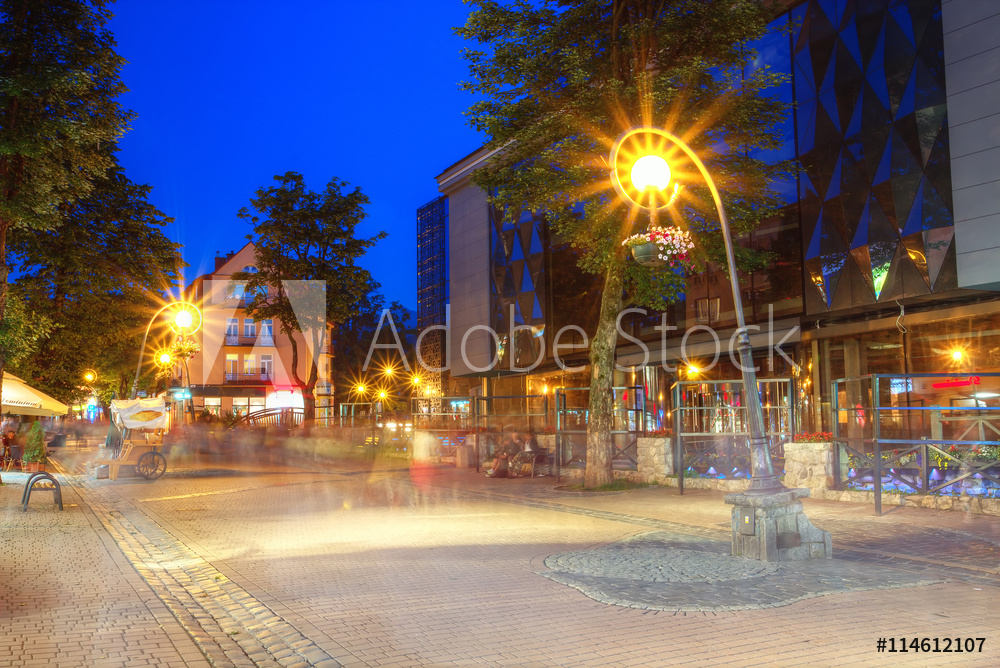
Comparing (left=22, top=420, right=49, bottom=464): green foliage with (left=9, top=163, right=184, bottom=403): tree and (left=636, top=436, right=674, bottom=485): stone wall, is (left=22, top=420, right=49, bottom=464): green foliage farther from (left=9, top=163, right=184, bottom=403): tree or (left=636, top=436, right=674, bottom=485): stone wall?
(left=636, top=436, right=674, bottom=485): stone wall

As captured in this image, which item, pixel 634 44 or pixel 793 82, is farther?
pixel 793 82

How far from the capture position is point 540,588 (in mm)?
7680

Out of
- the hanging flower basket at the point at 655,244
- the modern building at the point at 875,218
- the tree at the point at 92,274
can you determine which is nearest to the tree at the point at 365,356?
the tree at the point at 92,274

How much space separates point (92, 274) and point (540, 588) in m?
24.8

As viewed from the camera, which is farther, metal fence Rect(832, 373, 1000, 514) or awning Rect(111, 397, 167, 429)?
awning Rect(111, 397, 167, 429)

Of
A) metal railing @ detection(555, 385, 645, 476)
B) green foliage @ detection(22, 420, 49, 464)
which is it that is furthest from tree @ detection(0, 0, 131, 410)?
metal railing @ detection(555, 385, 645, 476)

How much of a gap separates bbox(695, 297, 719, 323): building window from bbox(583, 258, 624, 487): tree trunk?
1029cm

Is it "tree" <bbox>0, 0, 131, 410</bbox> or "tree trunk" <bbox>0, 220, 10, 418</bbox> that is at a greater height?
"tree" <bbox>0, 0, 131, 410</bbox>

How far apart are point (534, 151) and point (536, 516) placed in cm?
833

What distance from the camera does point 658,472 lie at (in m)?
18.2

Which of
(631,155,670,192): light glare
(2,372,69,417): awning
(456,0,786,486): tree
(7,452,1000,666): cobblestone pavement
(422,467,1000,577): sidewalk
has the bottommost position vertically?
(422,467,1000,577): sidewalk

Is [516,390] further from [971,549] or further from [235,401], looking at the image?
[235,401]

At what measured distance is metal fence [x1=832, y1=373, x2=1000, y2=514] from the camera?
12.7m

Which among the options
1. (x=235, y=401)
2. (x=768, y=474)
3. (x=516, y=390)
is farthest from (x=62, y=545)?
(x=235, y=401)
